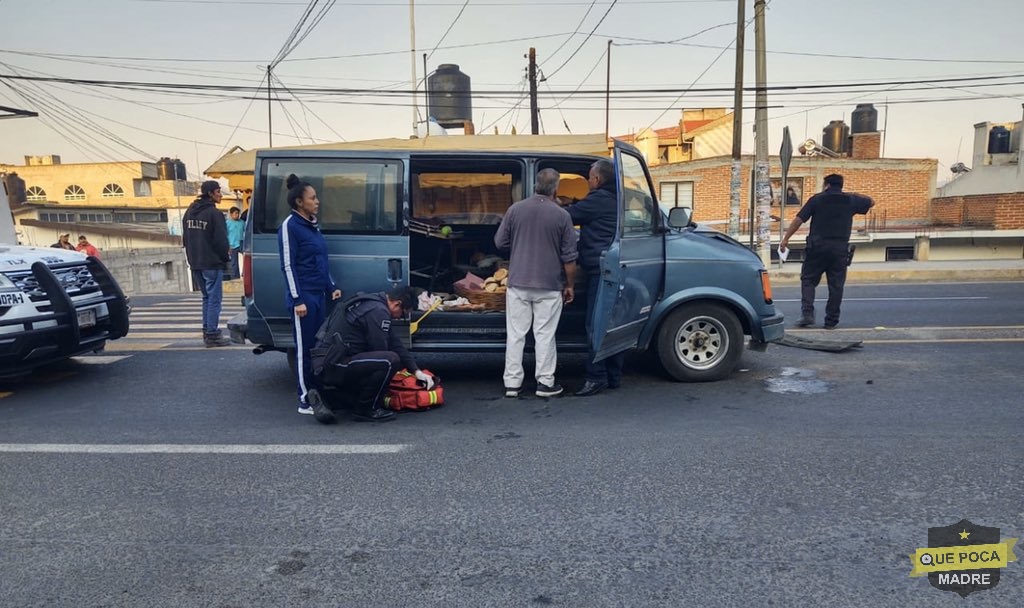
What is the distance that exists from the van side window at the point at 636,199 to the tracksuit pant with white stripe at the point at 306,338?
102 inches

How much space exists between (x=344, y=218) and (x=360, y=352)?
1395mm

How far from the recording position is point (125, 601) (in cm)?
274

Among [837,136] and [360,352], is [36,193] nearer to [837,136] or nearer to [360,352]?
[837,136]

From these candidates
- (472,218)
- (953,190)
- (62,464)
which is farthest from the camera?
(953,190)

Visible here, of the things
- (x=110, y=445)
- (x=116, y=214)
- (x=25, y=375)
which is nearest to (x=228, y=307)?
(x=25, y=375)

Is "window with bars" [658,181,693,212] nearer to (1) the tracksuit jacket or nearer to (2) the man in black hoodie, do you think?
(2) the man in black hoodie

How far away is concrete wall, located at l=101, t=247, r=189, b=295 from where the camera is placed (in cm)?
2766

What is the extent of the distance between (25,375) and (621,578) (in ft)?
22.4

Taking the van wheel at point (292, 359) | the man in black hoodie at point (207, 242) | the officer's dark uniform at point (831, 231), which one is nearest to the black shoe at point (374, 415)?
the van wheel at point (292, 359)

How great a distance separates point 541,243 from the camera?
533 centimetres

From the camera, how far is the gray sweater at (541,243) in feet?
17.5

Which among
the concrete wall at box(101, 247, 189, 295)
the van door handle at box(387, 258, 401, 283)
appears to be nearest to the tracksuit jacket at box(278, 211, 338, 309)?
the van door handle at box(387, 258, 401, 283)

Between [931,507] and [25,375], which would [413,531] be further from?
[25,375]

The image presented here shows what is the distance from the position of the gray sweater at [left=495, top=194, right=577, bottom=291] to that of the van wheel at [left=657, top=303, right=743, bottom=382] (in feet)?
4.14
